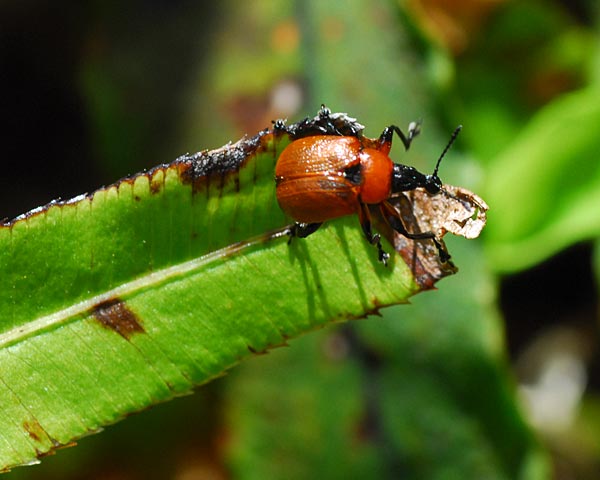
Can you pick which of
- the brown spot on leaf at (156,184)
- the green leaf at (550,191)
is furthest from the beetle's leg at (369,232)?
the green leaf at (550,191)

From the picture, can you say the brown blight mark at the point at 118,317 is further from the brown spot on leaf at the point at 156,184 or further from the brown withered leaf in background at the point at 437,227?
the brown withered leaf in background at the point at 437,227

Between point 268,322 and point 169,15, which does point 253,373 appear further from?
point 169,15

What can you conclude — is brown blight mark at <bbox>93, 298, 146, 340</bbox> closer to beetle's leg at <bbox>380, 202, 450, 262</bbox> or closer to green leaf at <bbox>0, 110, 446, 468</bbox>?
green leaf at <bbox>0, 110, 446, 468</bbox>

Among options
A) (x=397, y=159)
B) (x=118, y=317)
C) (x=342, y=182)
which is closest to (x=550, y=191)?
(x=397, y=159)

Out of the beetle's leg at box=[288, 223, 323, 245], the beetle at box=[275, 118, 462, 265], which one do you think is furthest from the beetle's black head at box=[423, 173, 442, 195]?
the beetle's leg at box=[288, 223, 323, 245]

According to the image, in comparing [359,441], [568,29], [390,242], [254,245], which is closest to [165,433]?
[359,441]
